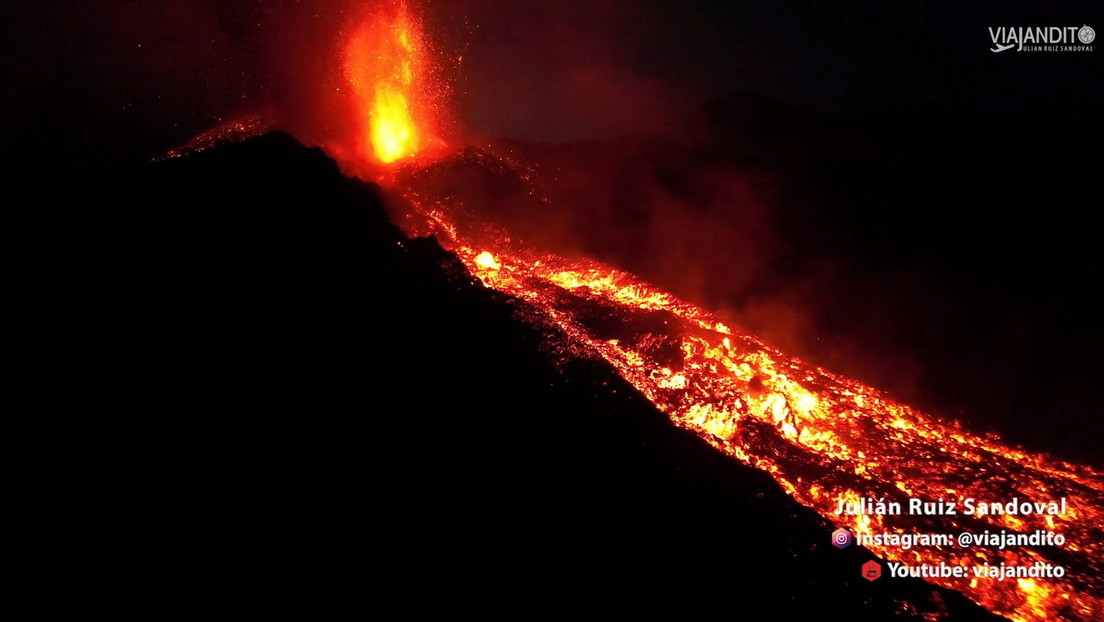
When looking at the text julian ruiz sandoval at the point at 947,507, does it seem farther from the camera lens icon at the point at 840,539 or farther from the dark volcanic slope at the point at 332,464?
the dark volcanic slope at the point at 332,464

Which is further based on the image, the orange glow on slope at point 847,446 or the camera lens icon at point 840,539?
the orange glow on slope at point 847,446

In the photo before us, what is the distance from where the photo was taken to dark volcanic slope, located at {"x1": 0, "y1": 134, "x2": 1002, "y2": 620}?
3732 millimetres

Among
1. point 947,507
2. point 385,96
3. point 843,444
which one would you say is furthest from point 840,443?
point 385,96

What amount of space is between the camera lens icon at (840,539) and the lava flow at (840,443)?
1.76 m

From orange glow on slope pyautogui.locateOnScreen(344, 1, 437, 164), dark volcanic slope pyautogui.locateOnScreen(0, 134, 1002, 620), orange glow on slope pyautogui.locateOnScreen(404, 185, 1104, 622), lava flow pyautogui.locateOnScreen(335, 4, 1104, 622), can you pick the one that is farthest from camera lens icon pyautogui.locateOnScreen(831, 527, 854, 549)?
orange glow on slope pyautogui.locateOnScreen(344, 1, 437, 164)

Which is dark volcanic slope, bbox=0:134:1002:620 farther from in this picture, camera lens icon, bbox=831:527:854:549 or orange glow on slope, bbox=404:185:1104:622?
orange glow on slope, bbox=404:185:1104:622

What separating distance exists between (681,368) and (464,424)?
4239 millimetres

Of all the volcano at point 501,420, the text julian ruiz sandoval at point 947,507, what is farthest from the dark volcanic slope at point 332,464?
the text julian ruiz sandoval at point 947,507

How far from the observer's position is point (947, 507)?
6.22m

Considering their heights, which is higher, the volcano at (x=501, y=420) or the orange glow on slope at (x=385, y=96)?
the orange glow on slope at (x=385, y=96)

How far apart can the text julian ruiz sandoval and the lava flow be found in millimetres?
64

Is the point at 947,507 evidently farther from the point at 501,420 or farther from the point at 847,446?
the point at 501,420

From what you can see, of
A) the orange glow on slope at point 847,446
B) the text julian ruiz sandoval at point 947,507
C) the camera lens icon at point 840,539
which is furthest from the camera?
the text julian ruiz sandoval at point 947,507

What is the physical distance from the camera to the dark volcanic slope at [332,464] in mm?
3732
